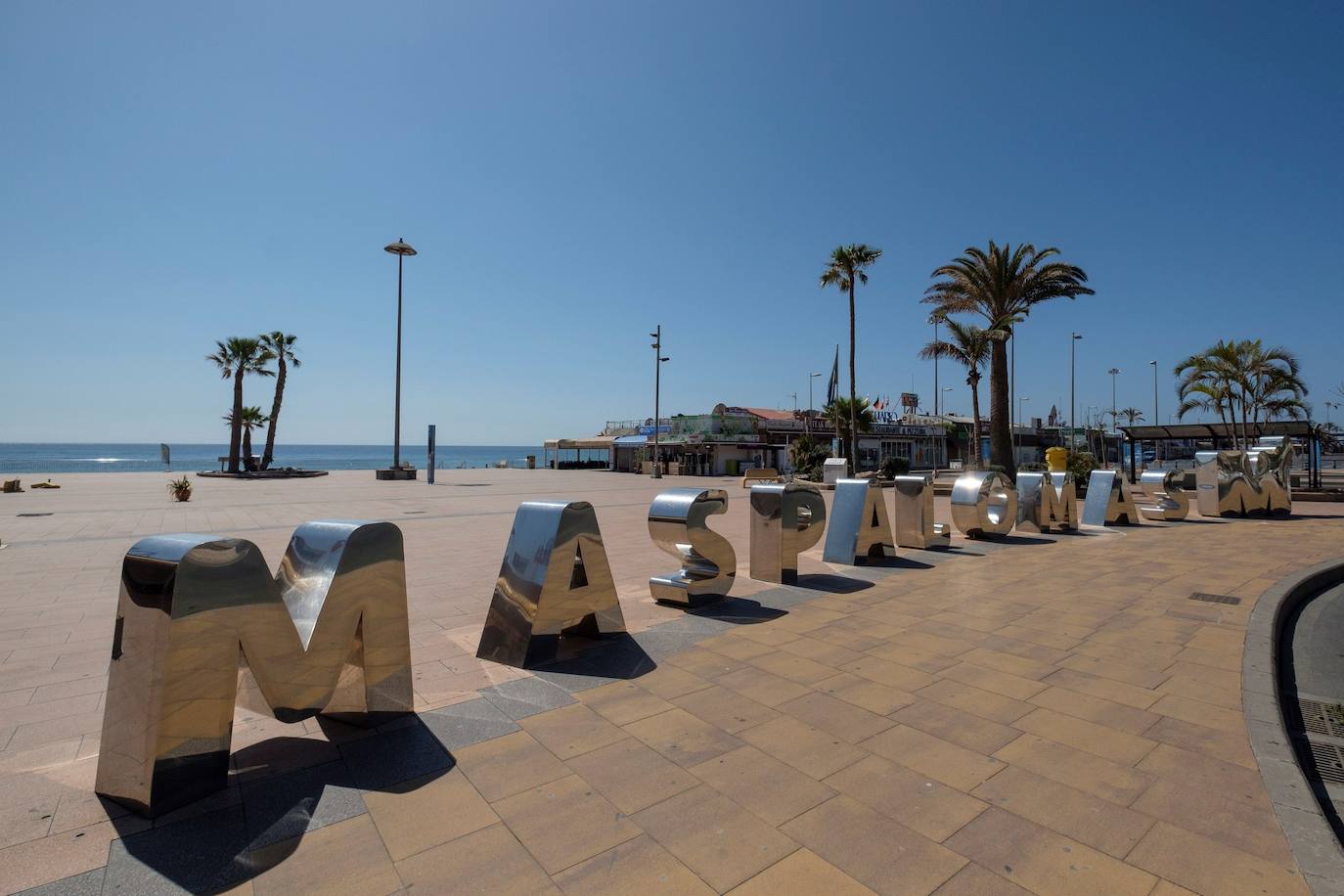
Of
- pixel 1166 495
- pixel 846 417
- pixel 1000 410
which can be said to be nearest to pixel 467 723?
pixel 1166 495

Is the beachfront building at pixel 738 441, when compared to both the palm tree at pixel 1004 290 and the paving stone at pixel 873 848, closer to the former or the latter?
the palm tree at pixel 1004 290

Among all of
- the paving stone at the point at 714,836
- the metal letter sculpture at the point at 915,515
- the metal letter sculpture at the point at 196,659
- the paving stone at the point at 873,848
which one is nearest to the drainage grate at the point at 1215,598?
the metal letter sculpture at the point at 915,515

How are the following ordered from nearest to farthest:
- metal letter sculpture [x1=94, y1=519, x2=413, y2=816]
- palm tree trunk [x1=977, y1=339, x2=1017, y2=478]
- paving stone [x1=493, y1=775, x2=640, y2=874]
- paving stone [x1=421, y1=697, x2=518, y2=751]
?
paving stone [x1=493, y1=775, x2=640, y2=874] → metal letter sculpture [x1=94, y1=519, x2=413, y2=816] → paving stone [x1=421, y1=697, x2=518, y2=751] → palm tree trunk [x1=977, y1=339, x2=1017, y2=478]

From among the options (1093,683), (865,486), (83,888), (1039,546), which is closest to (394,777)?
(83,888)

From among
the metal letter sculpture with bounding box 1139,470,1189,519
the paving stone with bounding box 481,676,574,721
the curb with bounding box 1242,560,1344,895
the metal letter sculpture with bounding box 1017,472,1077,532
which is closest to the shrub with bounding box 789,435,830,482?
the metal letter sculpture with bounding box 1139,470,1189,519

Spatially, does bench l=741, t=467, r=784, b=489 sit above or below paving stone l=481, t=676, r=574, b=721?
above

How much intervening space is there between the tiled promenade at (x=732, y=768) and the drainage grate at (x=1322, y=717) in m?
0.54

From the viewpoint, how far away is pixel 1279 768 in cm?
376

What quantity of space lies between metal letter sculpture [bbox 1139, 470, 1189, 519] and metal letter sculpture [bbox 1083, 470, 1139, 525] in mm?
1098

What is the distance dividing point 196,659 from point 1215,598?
410 inches

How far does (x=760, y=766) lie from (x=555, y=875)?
4.62 ft

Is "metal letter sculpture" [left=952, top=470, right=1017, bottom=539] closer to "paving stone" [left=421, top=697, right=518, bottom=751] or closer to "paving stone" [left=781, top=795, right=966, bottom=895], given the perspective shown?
"paving stone" [left=781, top=795, right=966, bottom=895]

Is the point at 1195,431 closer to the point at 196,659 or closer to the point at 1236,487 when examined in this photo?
the point at 1236,487

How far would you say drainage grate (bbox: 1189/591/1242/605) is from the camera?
7.95 m
